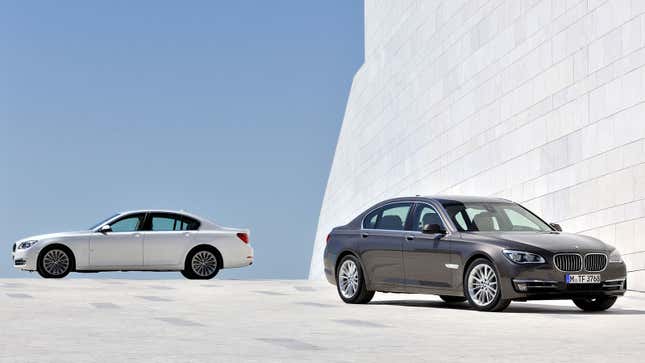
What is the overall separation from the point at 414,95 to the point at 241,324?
26013 millimetres

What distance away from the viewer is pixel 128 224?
2342cm

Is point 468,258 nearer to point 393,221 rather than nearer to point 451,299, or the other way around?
point 393,221

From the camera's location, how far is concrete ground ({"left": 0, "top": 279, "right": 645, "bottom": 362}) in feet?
28.1

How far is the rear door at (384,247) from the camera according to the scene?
48.5 feet

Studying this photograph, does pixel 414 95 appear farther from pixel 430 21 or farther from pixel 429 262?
pixel 429 262

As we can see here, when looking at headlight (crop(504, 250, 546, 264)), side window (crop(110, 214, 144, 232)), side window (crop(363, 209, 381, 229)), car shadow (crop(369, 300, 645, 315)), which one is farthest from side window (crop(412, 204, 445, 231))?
side window (crop(110, 214, 144, 232))

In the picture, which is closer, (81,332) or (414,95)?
(81,332)

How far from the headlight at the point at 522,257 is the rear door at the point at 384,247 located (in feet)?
5.61

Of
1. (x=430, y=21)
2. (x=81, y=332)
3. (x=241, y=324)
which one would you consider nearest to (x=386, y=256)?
(x=241, y=324)

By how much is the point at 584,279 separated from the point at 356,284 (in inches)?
125

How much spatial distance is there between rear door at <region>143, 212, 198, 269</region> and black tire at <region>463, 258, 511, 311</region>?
10.4 meters

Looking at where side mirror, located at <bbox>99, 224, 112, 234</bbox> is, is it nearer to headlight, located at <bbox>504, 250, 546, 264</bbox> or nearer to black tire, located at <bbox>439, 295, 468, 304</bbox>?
black tire, located at <bbox>439, 295, 468, 304</bbox>

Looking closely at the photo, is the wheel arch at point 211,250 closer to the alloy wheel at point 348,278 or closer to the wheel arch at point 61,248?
the wheel arch at point 61,248

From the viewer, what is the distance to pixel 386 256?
14922 millimetres
